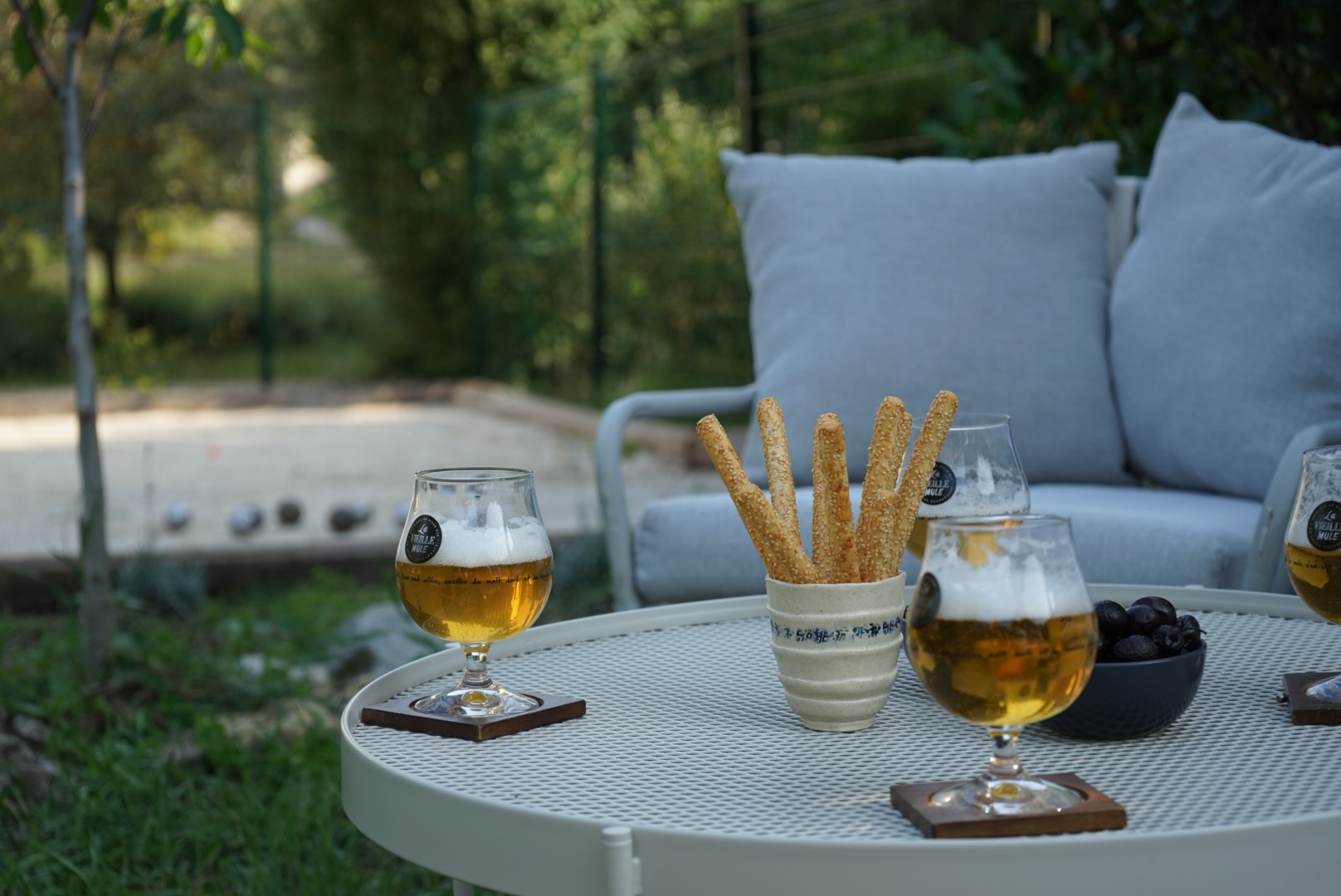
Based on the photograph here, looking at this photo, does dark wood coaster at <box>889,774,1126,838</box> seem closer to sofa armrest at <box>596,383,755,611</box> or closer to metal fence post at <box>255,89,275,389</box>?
sofa armrest at <box>596,383,755,611</box>

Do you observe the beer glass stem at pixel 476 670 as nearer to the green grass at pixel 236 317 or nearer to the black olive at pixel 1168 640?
the black olive at pixel 1168 640

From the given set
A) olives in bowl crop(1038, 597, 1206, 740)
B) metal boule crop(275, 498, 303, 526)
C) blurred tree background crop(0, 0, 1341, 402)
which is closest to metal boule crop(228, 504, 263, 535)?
metal boule crop(275, 498, 303, 526)

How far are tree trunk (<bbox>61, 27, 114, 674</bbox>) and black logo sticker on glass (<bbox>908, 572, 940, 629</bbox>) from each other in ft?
6.38

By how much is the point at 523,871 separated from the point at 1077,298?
191 centimetres

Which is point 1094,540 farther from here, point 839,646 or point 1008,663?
point 1008,663

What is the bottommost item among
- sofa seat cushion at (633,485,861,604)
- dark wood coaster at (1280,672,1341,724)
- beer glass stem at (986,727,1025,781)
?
sofa seat cushion at (633,485,861,604)

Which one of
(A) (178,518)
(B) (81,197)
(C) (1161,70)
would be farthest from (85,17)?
(C) (1161,70)

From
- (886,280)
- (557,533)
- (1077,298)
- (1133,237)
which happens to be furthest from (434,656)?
(557,533)

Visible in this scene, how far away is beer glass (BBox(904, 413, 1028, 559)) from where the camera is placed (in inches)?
48.6

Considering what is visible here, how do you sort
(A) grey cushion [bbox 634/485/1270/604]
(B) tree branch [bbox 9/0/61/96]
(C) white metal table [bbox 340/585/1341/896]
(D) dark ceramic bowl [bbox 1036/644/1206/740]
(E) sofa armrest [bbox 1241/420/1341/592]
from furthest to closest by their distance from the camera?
(B) tree branch [bbox 9/0/61/96], (A) grey cushion [bbox 634/485/1270/604], (E) sofa armrest [bbox 1241/420/1341/592], (D) dark ceramic bowl [bbox 1036/644/1206/740], (C) white metal table [bbox 340/585/1341/896]

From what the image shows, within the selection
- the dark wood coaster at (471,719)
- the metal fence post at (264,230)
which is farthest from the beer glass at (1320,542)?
the metal fence post at (264,230)

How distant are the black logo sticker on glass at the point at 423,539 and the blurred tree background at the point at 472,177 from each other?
3.15 metres

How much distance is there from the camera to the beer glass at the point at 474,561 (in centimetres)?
105

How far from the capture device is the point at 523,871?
2.80ft
